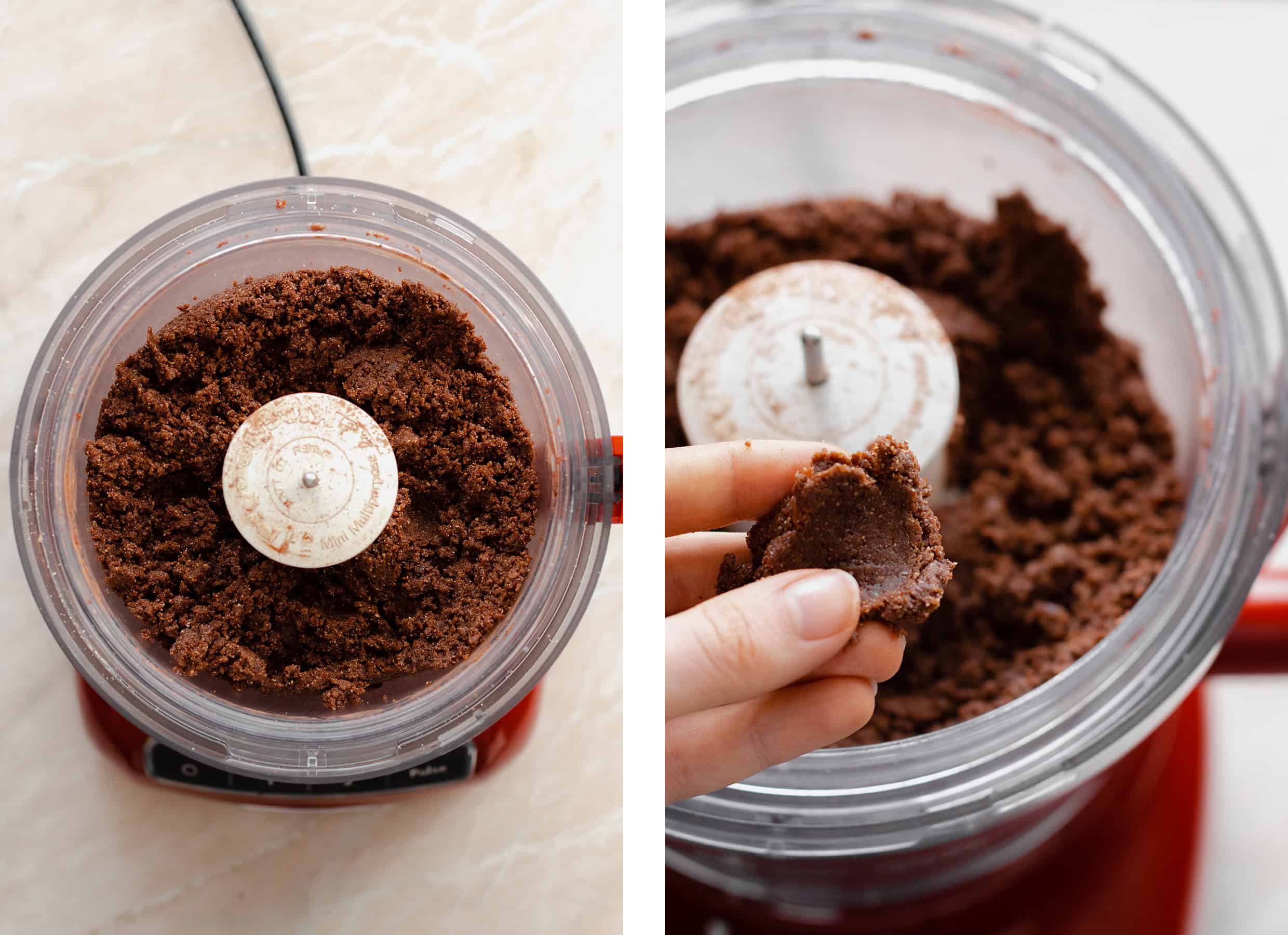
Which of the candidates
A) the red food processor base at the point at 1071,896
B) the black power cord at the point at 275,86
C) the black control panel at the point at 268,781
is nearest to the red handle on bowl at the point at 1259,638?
A: the red food processor base at the point at 1071,896

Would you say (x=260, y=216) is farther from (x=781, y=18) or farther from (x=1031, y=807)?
(x=1031, y=807)

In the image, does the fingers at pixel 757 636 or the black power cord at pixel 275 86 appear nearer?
the fingers at pixel 757 636

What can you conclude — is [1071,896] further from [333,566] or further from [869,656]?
[333,566]

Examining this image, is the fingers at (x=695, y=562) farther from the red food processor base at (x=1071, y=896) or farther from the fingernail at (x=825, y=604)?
the red food processor base at (x=1071, y=896)

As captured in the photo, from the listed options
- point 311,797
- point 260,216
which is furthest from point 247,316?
point 311,797

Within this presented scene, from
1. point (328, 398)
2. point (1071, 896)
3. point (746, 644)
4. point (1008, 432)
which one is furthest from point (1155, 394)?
point (328, 398)

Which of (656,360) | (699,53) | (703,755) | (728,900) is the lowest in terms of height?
(728,900)
